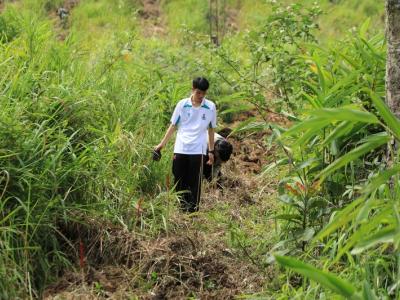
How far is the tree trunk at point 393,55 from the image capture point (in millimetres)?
3781

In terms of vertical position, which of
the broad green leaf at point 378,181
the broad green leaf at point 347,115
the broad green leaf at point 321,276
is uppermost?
the broad green leaf at point 347,115

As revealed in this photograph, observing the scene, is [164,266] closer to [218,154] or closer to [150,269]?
[150,269]

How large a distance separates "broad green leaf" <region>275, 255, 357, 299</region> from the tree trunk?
1.38 meters

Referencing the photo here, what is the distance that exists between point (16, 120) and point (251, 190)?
108 inches

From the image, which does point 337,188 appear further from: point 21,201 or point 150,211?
point 21,201

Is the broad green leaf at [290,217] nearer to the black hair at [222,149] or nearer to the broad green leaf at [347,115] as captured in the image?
the broad green leaf at [347,115]

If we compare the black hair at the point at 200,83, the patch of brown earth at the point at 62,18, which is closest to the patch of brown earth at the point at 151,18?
the patch of brown earth at the point at 62,18

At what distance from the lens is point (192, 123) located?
5609mm

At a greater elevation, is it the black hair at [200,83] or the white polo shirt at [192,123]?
the black hair at [200,83]

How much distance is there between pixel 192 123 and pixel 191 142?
0.16 m

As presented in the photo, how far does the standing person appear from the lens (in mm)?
5598

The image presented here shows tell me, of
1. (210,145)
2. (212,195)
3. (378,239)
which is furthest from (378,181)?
(212,195)

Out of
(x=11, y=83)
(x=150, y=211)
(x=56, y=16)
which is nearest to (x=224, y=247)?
(x=150, y=211)

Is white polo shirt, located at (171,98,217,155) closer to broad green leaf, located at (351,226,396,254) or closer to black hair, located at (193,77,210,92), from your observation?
black hair, located at (193,77,210,92)
